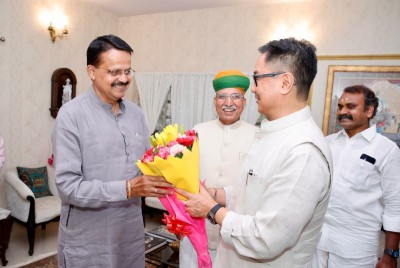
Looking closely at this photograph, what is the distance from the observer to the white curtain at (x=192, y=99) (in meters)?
5.32

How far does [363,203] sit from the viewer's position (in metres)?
2.15

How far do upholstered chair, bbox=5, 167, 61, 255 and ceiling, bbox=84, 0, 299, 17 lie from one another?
3.40 m

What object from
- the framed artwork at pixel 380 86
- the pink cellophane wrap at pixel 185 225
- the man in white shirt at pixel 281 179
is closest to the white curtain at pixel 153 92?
the framed artwork at pixel 380 86

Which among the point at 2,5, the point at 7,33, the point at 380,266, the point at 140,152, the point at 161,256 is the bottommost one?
the point at 161,256

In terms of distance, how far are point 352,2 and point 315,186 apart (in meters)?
4.38

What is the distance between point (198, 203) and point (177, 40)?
5.00m

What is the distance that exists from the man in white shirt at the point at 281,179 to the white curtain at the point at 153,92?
462 cm

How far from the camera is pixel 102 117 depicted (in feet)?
5.58

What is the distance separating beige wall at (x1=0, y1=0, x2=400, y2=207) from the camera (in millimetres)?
4324

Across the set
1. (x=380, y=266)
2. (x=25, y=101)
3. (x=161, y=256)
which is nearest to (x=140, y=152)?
(x=161, y=256)

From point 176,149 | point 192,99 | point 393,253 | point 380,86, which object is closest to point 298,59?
point 176,149

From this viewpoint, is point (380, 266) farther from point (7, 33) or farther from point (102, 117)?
point (7, 33)

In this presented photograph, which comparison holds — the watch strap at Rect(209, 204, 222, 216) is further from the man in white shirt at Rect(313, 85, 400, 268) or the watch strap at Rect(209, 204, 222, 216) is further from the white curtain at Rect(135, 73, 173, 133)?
the white curtain at Rect(135, 73, 173, 133)

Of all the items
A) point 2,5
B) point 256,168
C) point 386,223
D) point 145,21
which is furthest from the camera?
point 145,21
